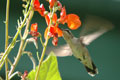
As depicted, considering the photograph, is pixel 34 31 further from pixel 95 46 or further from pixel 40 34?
pixel 95 46

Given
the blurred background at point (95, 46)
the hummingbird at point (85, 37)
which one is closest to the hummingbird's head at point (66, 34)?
the hummingbird at point (85, 37)

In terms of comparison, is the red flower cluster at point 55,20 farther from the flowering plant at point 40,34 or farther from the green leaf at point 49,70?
the green leaf at point 49,70

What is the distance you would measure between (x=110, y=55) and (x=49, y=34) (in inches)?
86.3

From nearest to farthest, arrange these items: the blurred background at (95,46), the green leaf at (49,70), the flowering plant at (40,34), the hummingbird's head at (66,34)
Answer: the flowering plant at (40,34)
the hummingbird's head at (66,34)
the green leaf at (49,70)
the blurred background at (95,46)

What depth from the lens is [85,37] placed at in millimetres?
936

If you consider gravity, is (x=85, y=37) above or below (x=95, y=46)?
above

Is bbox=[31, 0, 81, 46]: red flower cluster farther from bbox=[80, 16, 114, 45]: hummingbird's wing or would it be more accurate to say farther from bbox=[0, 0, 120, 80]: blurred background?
bbox=[0, 0, 120, 80]: blurred background

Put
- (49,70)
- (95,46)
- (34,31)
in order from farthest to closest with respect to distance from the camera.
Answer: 1. (95,46)
2. (49,70)
3. (34,31)

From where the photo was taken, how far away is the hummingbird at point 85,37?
85 cm

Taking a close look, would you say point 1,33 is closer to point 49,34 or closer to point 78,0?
point 78,0

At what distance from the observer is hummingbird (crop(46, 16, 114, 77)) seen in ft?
2.77

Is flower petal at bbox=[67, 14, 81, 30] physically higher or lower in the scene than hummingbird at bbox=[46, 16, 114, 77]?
higher

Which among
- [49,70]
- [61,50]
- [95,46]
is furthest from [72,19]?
[95,46]

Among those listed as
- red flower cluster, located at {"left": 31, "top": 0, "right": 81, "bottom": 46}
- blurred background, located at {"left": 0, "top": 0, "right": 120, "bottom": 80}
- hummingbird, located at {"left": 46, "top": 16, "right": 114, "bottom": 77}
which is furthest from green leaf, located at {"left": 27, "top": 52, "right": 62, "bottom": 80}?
blurred background, located at {"left": 0, "top": 0, "right": 120, "bottom": 80}
